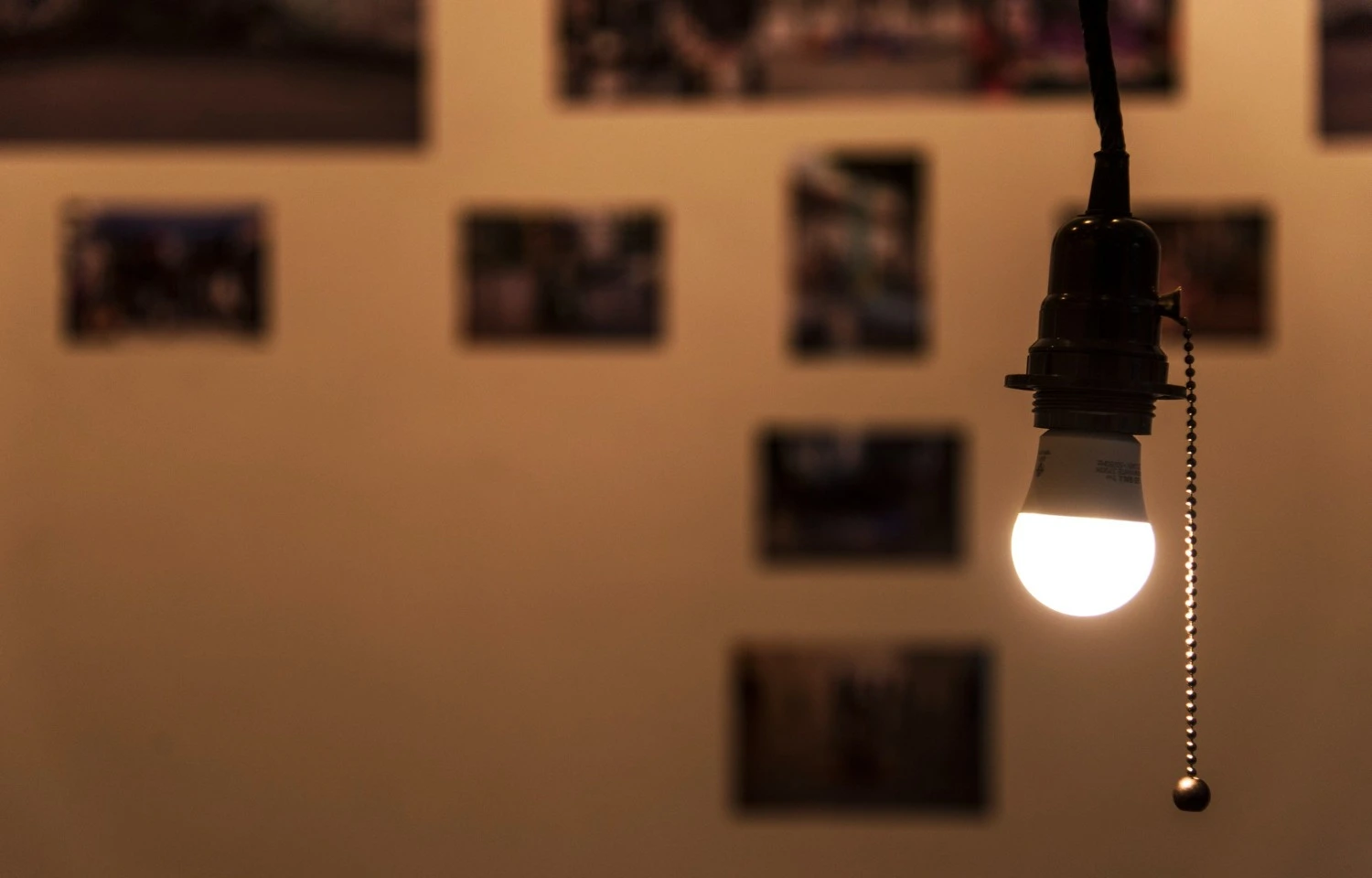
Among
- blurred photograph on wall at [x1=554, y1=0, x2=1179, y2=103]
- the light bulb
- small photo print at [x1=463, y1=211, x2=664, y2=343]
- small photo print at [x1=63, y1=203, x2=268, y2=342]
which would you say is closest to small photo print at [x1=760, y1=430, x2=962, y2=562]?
small photo print at [x1=463, y1=211, x2=664, y2=343]

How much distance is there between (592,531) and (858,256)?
0.43m

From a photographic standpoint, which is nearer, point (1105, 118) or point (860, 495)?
point (1105, 118)

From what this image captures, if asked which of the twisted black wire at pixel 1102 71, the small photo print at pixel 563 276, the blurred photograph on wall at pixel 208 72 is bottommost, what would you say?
the small photo print at pixel 563 276

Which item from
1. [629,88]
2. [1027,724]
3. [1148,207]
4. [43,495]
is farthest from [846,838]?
[43,495]

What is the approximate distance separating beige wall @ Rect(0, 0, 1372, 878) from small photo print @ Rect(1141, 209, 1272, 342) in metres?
0.03

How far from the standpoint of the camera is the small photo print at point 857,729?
1.21m

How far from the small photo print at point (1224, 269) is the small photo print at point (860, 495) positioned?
0.30m

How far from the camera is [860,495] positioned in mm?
1203

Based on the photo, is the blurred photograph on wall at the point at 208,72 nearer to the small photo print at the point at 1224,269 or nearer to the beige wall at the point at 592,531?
the beige wall at the point at 592,531

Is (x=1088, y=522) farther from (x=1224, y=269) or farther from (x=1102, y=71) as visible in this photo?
(x=1224, y=269)

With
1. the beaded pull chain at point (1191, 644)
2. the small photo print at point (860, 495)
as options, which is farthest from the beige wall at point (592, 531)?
the beaded pull chain at point (1191, 644)

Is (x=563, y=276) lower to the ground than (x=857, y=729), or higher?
higher

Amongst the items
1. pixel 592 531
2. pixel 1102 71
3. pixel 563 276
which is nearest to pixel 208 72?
pixel 563 276

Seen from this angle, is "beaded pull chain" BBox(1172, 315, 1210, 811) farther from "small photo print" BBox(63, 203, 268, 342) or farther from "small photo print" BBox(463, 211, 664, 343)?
"small photo print" BBox(63, 203, 268, 342)
